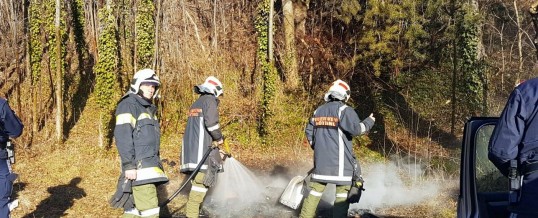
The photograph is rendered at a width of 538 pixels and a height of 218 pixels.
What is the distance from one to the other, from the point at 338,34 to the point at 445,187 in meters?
8.34

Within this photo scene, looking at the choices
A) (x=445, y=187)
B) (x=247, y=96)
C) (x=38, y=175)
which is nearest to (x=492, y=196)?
(x=445, y=187)

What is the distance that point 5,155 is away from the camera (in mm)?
5273

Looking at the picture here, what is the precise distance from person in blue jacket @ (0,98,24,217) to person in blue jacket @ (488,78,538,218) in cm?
473

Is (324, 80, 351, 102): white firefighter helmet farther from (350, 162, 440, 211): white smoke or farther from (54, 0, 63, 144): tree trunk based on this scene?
(54, 0, 63, 144): tree trunk

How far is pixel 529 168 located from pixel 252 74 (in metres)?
13.8

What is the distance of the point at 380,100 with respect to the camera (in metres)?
15.8

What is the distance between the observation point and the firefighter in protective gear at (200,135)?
682 centimetres

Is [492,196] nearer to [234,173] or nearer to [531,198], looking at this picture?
[531,198]

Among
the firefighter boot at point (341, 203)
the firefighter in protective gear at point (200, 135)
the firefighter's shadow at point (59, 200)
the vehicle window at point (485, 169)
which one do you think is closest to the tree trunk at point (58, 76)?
the firefighter's shadow at point (59, 200)

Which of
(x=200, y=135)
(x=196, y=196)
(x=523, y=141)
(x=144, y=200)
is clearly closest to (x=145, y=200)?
(x=144, y=200)

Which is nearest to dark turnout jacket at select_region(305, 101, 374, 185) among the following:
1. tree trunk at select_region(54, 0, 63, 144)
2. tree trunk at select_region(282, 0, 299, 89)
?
tree trunk at select_region(54, 0, 63, 144)

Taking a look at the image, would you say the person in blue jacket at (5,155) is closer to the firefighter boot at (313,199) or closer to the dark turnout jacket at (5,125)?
→ the dark turnout jacket at (5,125)

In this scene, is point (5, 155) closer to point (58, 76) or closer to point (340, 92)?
point (340, 92)

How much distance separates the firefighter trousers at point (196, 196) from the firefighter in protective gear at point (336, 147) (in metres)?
1.53
